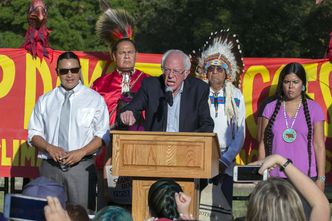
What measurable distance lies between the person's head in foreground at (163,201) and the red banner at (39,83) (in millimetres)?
5140

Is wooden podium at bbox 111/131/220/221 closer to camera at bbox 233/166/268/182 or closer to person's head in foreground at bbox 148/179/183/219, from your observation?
camera at bbox 233/166/268/182

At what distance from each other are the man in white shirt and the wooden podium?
4.70 ft

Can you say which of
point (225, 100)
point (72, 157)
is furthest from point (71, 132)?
point (225, 100)

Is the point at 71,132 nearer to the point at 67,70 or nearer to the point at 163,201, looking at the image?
the point at 67,70

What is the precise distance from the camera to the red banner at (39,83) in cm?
1080

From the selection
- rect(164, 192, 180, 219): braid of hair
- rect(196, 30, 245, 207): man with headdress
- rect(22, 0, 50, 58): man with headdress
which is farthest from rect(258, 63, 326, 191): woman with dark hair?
rect(164, 192, 180, 219): braid of hair

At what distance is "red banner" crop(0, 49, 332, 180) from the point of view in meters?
10.8

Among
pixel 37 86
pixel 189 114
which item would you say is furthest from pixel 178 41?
pixel 189 114

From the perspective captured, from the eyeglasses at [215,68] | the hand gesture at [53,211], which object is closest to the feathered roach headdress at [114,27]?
the eyeglasses at [215,68]

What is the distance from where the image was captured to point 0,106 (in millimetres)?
10867

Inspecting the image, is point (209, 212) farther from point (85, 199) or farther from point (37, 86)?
point (37, 86)

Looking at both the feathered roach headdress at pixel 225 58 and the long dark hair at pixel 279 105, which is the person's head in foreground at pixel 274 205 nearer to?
the long dark hair at pixel 279 105

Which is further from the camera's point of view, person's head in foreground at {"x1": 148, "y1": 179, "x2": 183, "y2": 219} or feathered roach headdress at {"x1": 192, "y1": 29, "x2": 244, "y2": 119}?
feathered roach headdress at {"x1": 192, "y1": 29, "x2": 244, "y2": 119}

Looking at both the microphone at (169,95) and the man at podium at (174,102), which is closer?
the microphone at (169,95)
